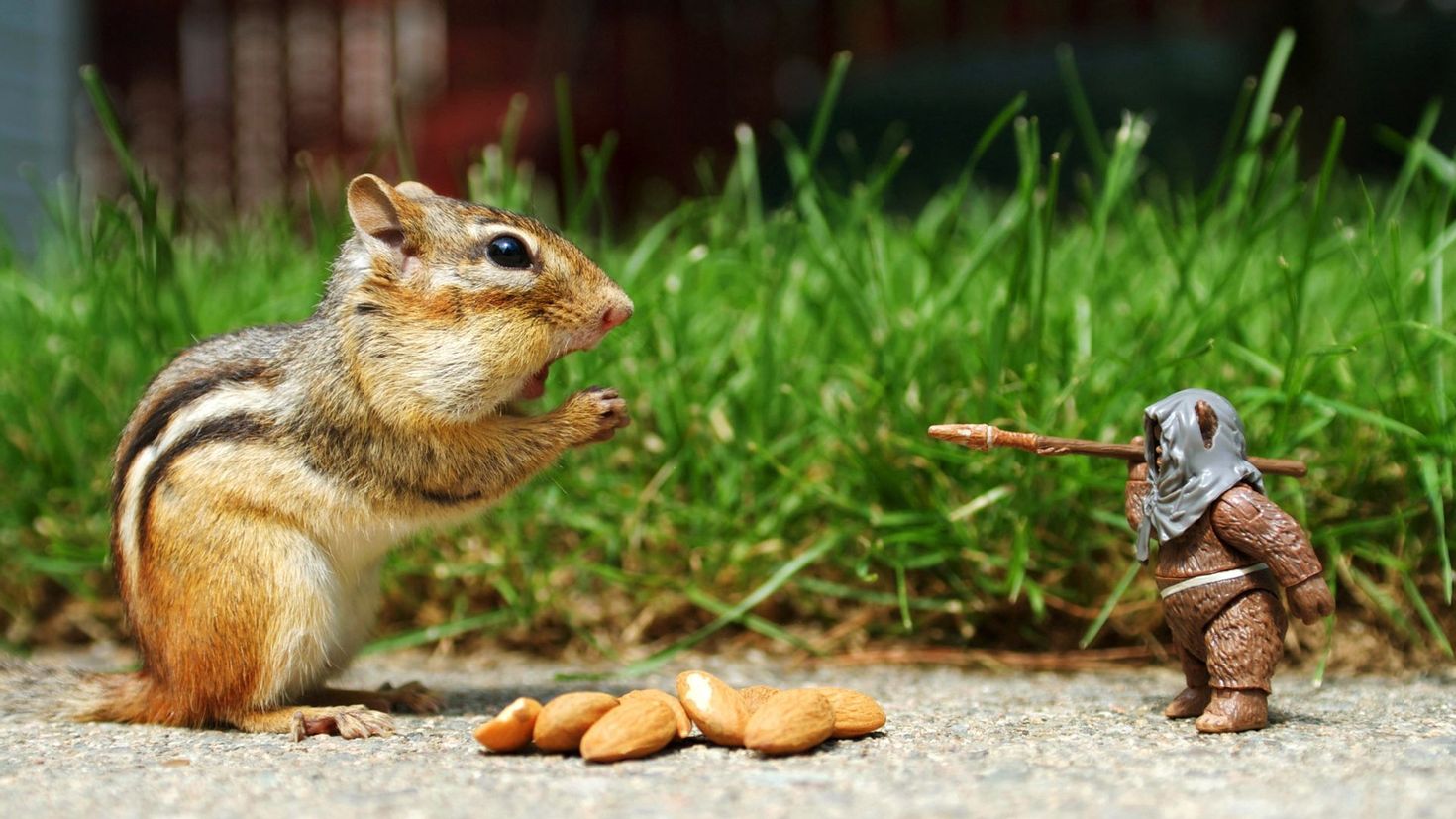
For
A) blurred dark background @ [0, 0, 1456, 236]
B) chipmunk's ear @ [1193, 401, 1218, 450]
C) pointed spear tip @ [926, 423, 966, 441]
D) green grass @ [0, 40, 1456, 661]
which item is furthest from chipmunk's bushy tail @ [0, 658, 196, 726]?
blurred dark background @ [0, 0, 1456, 236]

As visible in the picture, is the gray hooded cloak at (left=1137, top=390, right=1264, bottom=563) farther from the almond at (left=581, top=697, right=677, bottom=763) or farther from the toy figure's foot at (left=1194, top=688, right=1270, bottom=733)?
the almond at (left=581, top=697, right=677, bottom=763)

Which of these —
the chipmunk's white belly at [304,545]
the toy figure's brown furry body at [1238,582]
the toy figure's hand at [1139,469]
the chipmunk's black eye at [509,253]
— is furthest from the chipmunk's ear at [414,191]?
the toy figure's brown furry body at [1238,582]

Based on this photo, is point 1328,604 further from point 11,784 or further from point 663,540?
point 11,784

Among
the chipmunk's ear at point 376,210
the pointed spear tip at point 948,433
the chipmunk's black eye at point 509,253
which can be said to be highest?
the chipmunk's ear at point 376,210

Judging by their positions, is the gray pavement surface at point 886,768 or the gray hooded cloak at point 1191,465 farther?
the gray hooded cloak at point 1191,465

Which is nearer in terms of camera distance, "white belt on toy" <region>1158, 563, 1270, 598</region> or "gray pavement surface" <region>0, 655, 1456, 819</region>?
"gray pavement surface" <region>0, 655, 1456, 819</region>

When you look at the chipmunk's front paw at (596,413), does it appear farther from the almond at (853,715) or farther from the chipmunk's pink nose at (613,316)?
the almond at (853,715)

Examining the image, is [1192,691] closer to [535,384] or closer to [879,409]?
[879,409]
